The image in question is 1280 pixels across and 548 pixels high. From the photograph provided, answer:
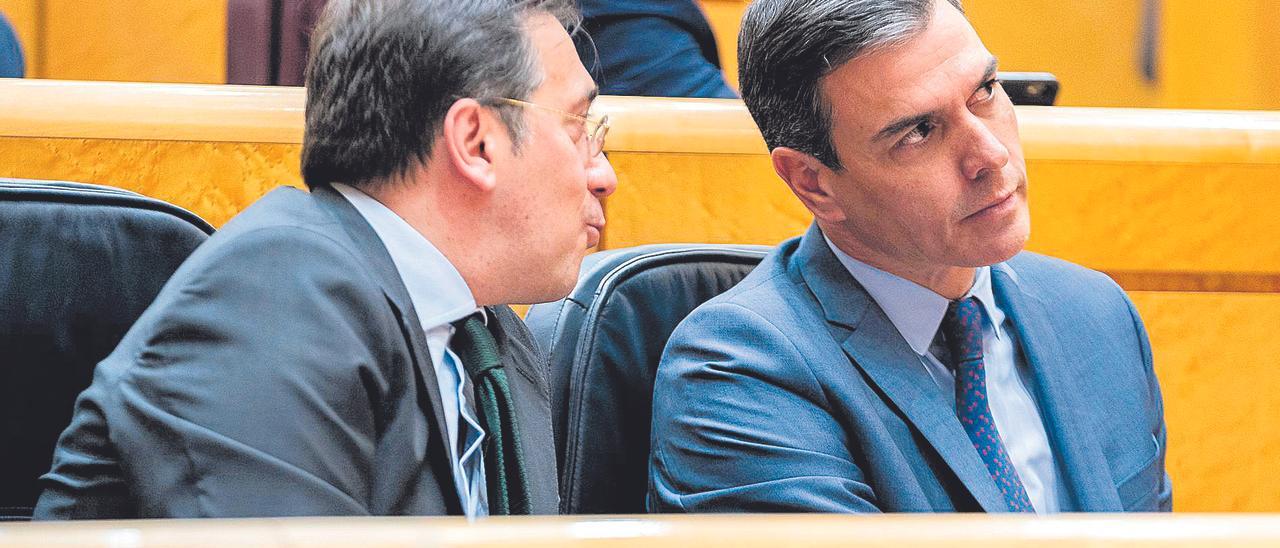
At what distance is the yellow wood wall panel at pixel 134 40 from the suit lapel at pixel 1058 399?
5.46 feet

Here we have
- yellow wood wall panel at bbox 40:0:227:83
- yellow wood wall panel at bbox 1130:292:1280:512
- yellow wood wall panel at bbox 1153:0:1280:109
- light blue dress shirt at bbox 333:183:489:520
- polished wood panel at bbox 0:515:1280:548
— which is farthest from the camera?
yellow wood wall panel at bbox 1153:0:1280:109

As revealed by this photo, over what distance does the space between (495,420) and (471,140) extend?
7.1 inches

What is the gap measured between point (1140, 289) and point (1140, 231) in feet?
0.18

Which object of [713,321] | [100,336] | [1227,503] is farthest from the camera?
[1227,503]

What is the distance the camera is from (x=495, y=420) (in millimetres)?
808

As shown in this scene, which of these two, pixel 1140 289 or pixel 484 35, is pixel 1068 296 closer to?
pixel 1140 289

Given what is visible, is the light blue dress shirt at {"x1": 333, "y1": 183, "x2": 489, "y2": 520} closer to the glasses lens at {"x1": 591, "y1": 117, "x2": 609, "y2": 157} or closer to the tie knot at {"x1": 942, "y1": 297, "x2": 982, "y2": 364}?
the glasses lens at {"x1": 591, "y1": 117, "x2": 609, "y2": 157}

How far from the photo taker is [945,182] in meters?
0.97

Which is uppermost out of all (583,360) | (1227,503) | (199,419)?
(199,419)

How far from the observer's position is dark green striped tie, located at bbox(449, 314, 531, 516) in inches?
31.5

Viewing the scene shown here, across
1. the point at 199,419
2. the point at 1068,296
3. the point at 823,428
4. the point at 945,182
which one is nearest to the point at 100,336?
the point at 199,419

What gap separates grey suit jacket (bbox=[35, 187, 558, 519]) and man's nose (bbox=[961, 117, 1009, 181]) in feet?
1.48

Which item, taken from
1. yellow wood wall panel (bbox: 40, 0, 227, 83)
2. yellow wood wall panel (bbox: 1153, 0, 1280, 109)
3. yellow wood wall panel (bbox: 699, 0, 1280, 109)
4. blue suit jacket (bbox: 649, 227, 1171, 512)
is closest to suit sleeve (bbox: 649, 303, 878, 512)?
blue suit jacket (bbox: 649, 227, 1171, 512)

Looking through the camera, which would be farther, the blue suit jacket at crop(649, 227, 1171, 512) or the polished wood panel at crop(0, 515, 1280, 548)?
the blue suit jacket at crop(649, 227, 1171, 512)
